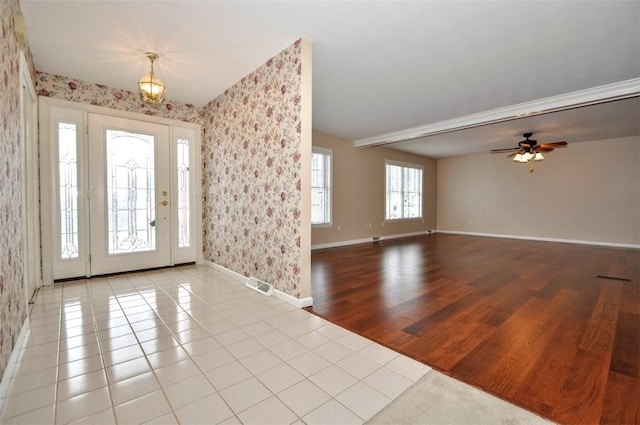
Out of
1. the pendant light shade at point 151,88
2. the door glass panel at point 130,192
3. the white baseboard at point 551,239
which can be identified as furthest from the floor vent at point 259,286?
the white baseboard at point 551,239

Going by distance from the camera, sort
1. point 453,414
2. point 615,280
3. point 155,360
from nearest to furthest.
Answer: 1. point 453,414
2. point 155,360
3. point 615,280

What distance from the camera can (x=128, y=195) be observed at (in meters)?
4.09

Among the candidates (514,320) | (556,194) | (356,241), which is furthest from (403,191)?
(514,320)

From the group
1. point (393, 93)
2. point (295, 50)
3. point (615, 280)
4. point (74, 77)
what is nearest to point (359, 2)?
point (295, 50)

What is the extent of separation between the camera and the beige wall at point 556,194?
6.69 meters

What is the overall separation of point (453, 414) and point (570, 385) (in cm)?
84

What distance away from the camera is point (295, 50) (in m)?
2.87

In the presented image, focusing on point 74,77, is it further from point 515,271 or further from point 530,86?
point 515,271

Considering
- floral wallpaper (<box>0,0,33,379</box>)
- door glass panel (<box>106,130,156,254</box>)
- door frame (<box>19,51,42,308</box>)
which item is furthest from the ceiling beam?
door frame (<box>19,51,42,308</box>)

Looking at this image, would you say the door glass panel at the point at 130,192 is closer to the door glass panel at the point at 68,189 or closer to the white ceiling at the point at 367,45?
the door glass panel at the point at 68,189

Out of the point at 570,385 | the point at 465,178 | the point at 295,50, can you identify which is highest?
the point at 295,50

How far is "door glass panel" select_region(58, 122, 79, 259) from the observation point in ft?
11.9

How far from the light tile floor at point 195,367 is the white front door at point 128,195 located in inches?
45.7

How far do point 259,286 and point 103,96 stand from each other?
11.1ft
